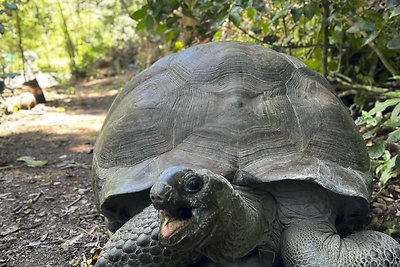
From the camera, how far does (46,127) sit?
5.96 meters

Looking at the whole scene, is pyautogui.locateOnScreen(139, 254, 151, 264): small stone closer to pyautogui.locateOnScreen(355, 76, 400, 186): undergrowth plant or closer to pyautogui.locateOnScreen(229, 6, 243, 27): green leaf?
pyautogui.locateOnScreen(355, 76, 400, 186): undergrowth plant

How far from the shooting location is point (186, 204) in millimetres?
1257

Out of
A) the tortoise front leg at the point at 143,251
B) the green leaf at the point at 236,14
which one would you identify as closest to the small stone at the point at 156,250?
the tortoise front leg at the point at 143,251

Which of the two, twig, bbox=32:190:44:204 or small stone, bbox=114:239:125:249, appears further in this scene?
twig, bbox=32:190:44:204

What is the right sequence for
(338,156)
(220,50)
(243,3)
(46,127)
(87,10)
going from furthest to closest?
1. (87,10)
2. (46,127)
3. (243,3)
4. (220,50)
5. (338,156)

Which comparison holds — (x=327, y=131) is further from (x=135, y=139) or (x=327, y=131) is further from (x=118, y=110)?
(x=118, y=110)

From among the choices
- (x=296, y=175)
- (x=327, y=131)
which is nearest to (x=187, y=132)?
(x=296, y=175)

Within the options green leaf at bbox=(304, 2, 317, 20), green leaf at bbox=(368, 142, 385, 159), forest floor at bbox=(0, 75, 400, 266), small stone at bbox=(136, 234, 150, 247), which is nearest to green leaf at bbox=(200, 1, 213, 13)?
green leaf at bbox=(304, 2, 317, 20)

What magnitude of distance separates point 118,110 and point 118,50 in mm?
15449

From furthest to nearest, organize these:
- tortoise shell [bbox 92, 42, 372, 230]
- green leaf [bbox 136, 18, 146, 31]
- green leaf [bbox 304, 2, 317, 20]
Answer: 1. green leaf [bbox 136, 18, 146, 31]
2. green leaf [bbox 304, 2, 317, 20]
3. tortoise shell [bbox 92, 42, 372, 230]

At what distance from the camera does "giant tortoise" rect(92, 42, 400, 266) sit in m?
1.38

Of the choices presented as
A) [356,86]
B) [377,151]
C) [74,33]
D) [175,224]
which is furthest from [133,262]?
[74,33]

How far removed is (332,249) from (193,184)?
73cm

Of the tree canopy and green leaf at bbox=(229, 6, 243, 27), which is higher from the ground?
green leaf at bbox=(229, 6, 243, 27)
